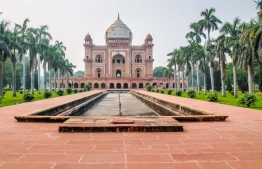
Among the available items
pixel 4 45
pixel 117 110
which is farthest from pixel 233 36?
pixel 4 45

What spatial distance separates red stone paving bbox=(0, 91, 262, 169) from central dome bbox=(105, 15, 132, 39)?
5199 cm

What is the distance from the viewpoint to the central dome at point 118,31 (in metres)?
55.2

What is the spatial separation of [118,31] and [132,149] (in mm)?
54338

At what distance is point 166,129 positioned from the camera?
4492 millimetres

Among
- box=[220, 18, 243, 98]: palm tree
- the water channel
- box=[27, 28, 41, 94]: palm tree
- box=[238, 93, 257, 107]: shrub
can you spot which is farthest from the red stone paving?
box=[27, 28, 41, 94]: palm tree

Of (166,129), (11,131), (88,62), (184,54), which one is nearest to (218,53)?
(184,54)

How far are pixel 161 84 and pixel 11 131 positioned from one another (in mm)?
48451

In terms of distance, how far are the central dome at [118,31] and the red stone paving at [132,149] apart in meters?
52.0

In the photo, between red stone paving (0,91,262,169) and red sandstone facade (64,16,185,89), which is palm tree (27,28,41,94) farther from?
red sandstone facade (64,16,185,89)

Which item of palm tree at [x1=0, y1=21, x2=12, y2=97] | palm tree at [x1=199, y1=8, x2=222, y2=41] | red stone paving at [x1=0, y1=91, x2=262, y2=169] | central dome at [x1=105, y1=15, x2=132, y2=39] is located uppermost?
central dome at [x1=105, y1=15, x2=132, y2=39]

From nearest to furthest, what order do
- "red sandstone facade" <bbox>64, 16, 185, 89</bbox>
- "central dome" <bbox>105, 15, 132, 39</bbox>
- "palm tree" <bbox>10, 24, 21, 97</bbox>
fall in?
"palm tree" <bbox>10, 24, 21, 97</bbox>
"red sandstone facade" <bbox>64, 16, 185, 89</bbox>
"central dome" <bbox>105, 15, 132, 39</bbox>

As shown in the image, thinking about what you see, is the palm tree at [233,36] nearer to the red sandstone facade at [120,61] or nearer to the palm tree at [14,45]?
the palm tree at [14,45]

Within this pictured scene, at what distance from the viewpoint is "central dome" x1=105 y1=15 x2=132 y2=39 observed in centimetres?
5516

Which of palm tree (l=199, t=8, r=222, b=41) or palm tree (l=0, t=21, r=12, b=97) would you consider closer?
palm tree (l=0, t=21, r=12, b=97)
